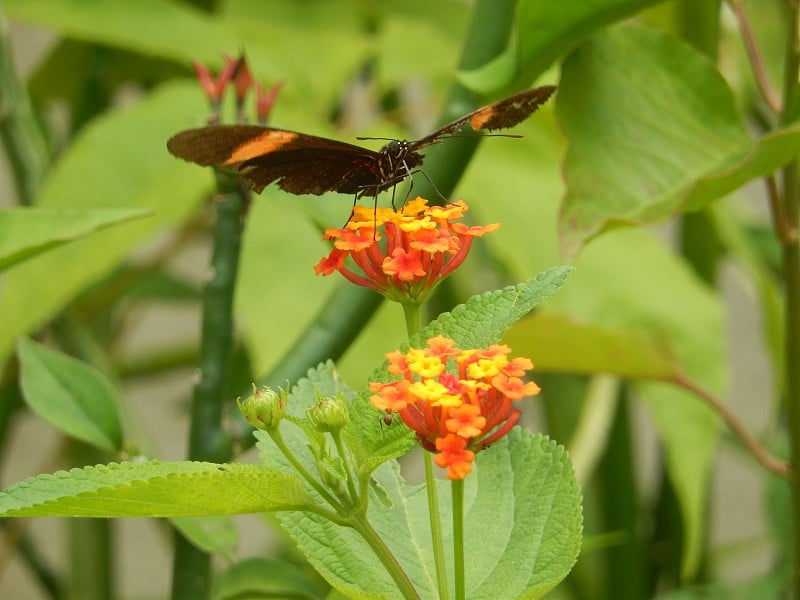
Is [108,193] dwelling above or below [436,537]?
above

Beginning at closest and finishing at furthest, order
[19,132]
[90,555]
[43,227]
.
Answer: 1. [43,227]
2. [19,132]
3. [90,555]

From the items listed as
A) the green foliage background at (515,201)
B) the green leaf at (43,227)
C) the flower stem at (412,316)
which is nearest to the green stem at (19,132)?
the green foliage background at (515,201)

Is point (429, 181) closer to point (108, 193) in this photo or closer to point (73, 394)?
point (73, 394)

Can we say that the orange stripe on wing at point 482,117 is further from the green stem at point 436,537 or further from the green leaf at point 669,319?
the green leaf at point 669,319

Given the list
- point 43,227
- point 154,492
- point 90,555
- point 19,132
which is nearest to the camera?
point 154,492

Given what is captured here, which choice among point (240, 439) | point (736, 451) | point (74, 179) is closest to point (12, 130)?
point (74, 179)

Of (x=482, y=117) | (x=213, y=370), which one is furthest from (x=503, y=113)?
(x=213, y=370)

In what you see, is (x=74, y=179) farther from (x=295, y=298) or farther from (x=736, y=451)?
(x=736, y=451)
